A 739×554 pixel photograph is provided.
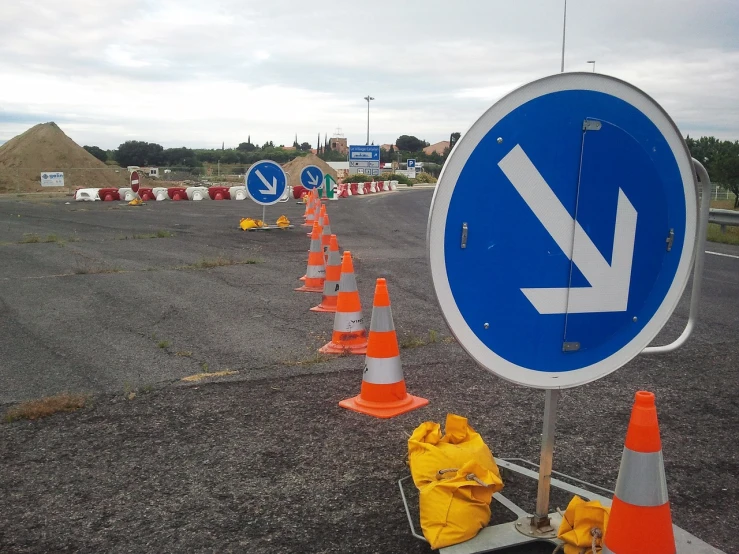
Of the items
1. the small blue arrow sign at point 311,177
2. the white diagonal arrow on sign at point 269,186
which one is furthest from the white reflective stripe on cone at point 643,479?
the small blue arrow sign at point 311,177

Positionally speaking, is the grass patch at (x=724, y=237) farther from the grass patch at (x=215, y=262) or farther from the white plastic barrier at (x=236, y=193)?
the white plastic barrier at (x=236, y=193)

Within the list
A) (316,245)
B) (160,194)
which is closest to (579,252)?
(316,245)

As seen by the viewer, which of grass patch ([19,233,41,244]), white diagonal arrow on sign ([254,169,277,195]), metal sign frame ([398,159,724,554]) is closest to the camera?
metal sign frame ([398,159,724,554])

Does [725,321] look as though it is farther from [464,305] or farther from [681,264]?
[464,305]

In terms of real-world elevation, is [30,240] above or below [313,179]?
below

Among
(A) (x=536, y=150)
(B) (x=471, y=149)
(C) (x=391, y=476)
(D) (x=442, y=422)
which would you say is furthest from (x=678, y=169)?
(D) (x=442, y=422)

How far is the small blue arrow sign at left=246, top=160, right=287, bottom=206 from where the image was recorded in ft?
50.2

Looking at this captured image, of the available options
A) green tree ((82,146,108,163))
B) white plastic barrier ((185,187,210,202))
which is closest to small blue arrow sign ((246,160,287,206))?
white plastic barrier ((185,187,210,202))

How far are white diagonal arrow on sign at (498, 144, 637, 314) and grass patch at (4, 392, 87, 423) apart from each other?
3.42 meters

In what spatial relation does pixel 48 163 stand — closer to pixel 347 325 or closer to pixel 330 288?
pixel 330 288

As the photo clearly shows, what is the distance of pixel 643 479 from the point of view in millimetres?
2320

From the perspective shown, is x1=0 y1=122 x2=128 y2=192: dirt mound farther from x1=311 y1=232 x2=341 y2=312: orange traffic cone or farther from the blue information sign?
the blue information sign

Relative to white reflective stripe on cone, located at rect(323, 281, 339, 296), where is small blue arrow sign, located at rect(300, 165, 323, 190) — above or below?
above

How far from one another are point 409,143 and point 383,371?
478 ft
